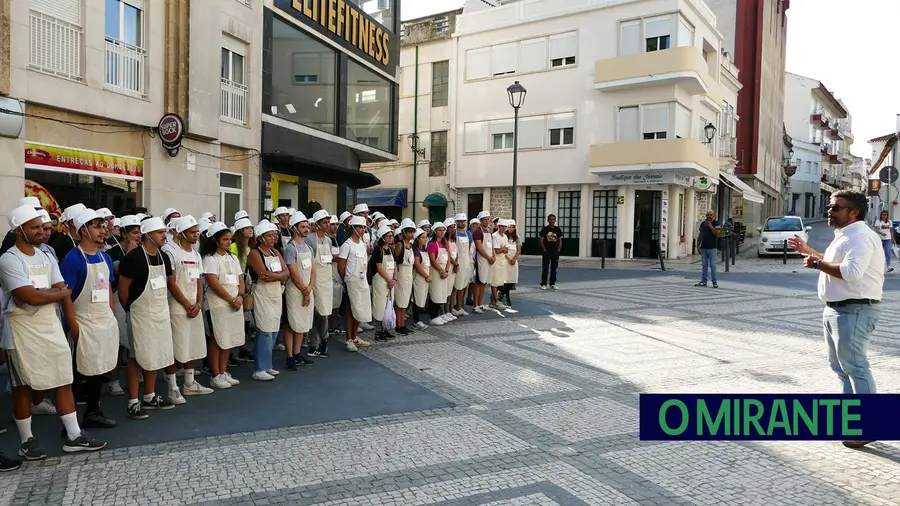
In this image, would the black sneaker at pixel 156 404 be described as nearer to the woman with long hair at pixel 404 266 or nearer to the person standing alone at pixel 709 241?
the woman with long hair at pixel 404 266

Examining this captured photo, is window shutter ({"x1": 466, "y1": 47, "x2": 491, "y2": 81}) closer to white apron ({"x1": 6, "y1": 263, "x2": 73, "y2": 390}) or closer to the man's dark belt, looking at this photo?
the man's dark belt

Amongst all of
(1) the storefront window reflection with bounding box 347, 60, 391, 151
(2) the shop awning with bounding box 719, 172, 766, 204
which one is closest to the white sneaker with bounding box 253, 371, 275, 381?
(1) the storefront window reflection with bounding box 347, 60, 391, 151

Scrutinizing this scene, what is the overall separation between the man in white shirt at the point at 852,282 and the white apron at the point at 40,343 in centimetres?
552

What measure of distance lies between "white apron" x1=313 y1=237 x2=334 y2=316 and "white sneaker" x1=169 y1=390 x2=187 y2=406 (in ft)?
7.48

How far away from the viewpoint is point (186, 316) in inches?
247

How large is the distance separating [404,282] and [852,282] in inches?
244

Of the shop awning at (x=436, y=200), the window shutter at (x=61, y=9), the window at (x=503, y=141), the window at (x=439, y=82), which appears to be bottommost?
the shop awning at (x=436, y=200)

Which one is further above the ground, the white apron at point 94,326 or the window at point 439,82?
the window at point 439,82

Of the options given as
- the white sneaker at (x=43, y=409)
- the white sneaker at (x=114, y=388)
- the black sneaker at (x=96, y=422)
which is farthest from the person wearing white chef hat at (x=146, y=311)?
the white sneaker at (x=114, y=388)

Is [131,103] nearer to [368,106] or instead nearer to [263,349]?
[263,349]

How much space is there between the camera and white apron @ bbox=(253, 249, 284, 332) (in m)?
7.16

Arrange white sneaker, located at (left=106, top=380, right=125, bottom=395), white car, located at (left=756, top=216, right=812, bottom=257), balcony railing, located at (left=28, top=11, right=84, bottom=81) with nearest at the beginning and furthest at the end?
white sneaker, located at (left=106, top=380, right=125, bottom=395) < balcony railing, located at (left=28, top=11, right=84, bottom=81) < white car, located at (left=756, top=216, right=812, bottom=257)

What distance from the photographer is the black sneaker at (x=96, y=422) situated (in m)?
5.41

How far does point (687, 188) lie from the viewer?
30.7m
